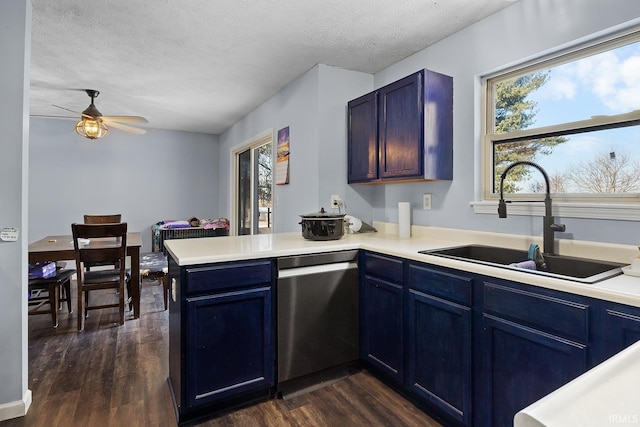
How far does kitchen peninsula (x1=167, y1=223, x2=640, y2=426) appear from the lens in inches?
48.7

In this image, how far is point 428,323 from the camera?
178 centimetres

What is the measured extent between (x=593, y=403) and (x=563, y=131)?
182 cm

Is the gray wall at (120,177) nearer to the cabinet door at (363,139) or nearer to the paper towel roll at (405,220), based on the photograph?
the cabinet door at (363,139)

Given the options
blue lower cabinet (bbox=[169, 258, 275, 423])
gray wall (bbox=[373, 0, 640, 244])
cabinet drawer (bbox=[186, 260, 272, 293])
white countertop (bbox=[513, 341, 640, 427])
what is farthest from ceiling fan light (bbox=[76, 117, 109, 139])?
white countertop (bbox=[513, 341, 640, 427])

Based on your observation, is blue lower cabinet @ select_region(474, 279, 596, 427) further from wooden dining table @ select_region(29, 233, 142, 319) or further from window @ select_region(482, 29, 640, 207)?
wooden dining table @ select_region(29, 233, 142, 319)

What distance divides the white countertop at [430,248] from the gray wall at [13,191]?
2.45 feet

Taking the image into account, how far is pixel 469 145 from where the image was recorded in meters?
2.30

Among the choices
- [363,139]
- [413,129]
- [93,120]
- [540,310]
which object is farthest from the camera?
[93,120]

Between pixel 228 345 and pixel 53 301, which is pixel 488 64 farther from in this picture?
pixel 53 301

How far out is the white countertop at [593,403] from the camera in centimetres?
44

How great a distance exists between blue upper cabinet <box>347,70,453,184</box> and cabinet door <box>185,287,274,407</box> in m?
1.25

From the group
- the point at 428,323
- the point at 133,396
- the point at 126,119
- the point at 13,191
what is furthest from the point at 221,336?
the point at 126,119

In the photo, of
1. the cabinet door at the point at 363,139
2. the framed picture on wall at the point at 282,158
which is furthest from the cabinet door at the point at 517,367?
the framed picture on wall at the point at 282,158

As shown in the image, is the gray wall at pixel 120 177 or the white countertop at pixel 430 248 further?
the gray wall at pixel 120 177
